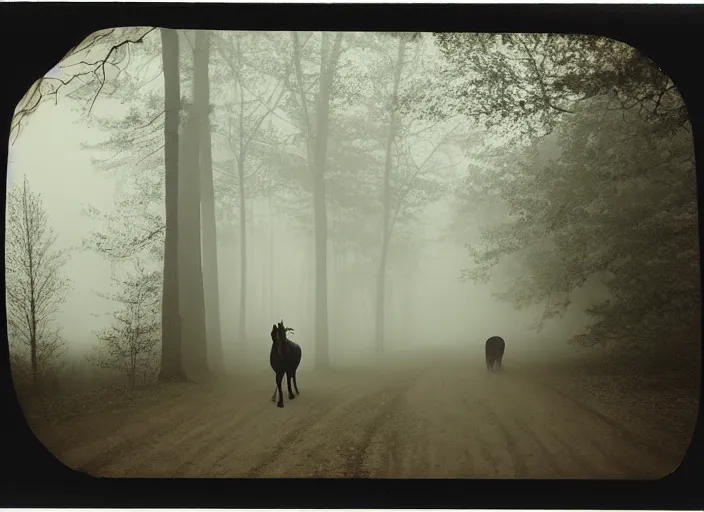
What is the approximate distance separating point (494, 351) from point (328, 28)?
2.69m

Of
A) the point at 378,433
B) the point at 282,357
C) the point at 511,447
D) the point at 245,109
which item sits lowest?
the point at 511,447

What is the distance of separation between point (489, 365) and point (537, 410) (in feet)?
1.52

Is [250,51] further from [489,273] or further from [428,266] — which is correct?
[489,273]

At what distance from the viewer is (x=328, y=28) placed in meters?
4.34

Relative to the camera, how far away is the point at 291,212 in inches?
167

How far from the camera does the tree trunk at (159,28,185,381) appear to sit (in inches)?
169

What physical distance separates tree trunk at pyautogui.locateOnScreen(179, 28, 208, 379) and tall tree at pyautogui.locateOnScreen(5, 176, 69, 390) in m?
0.85

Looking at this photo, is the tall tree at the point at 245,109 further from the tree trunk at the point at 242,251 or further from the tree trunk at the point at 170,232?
the tree trunk at the point at 170,232

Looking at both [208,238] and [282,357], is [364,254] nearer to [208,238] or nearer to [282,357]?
[282,357]

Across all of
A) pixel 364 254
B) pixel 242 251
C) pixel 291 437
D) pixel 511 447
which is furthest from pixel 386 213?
pixel 511 447

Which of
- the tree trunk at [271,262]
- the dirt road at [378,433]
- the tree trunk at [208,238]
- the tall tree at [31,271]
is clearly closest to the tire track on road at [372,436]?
the dirt road at [378,433]

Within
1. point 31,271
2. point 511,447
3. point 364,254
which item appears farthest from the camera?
point 364,254

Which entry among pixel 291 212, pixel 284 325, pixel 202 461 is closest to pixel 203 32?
pixel 291 212

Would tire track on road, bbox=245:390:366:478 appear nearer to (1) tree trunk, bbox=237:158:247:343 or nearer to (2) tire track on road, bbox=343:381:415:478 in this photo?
(2) tire track on road, bbox=343:381:415:478
